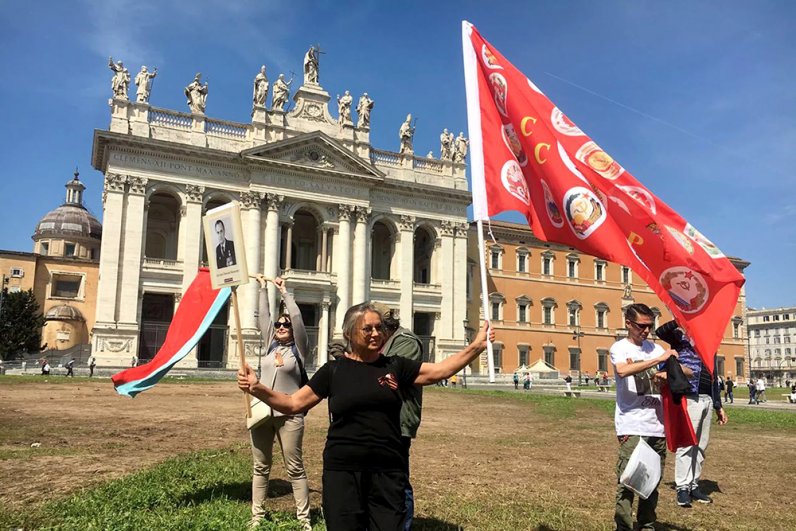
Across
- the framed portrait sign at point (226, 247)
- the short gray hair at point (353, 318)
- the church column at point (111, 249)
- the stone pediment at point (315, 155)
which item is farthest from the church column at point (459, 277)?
the short gray hair at point (353, 318)

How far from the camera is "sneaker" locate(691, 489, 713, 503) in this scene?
7.51 metres

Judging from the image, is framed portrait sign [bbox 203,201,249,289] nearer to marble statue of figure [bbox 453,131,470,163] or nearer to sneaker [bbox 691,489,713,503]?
sneaker [bbox 691,489,713,503]

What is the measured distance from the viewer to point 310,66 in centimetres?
4625

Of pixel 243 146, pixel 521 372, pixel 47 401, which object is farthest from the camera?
pixel 521 372

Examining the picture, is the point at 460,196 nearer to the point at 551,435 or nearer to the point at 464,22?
the point at 551,435

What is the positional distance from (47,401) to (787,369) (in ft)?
455

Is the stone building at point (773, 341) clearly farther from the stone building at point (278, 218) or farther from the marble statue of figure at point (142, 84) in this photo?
the marble statue of figure at point (142, 84)

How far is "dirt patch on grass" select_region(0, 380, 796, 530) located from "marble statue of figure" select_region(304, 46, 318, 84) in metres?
32.7

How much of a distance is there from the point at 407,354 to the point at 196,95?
135 ft

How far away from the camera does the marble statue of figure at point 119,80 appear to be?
39625 mm

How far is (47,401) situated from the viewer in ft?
60.5

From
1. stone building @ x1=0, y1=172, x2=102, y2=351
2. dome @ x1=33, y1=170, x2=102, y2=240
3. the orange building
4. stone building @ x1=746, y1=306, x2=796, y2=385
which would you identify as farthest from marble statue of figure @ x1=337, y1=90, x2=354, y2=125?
stone building @ x1=746, y1=306, x2=796, y2=385

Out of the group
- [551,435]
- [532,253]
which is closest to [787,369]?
[532,253]

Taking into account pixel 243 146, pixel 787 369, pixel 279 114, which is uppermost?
pixel 279 114
